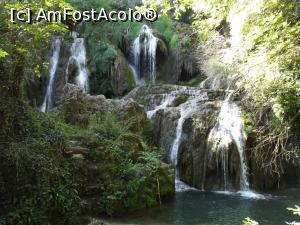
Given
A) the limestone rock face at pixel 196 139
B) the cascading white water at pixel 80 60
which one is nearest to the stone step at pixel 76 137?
the limestone rock face at pixel 196 139

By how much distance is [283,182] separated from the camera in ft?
43.9

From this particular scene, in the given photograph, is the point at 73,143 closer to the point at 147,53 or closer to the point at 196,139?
the point at 196,139

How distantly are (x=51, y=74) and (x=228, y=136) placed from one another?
33.6 ft

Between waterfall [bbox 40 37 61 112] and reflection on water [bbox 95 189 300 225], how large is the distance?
9.28 meters

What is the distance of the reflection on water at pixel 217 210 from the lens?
8703 millimetres

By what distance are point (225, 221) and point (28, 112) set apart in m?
5.28

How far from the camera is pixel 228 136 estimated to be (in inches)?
524

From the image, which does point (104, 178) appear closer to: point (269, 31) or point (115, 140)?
point (115, 140)

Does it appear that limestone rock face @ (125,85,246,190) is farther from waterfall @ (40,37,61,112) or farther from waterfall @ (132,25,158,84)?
waterfall @ (40,37,61,112)

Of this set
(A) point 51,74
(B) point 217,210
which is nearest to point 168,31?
(A) point 51,74

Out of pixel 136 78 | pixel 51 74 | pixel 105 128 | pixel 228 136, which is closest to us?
pixel 105 128

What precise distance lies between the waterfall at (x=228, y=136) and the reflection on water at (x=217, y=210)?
3.97 feet

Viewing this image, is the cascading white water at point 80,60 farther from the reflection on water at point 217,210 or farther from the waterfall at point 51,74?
the reflection on water at point 217,210

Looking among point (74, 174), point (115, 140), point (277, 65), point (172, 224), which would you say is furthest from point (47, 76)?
point (277, 65)
